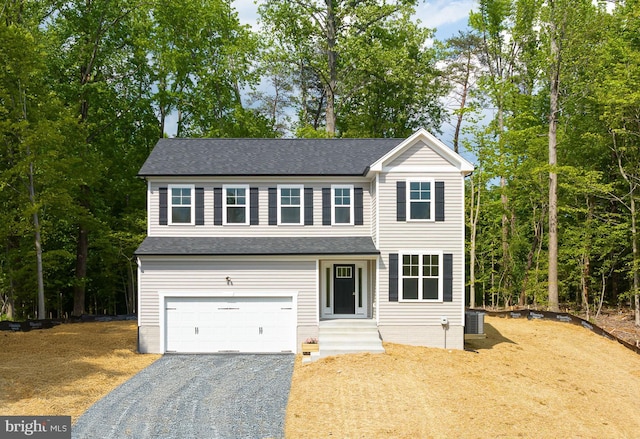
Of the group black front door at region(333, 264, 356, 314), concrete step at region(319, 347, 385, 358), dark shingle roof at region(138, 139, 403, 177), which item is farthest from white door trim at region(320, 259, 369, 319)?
dark shingle roof at region(138, 139, 403, 177)

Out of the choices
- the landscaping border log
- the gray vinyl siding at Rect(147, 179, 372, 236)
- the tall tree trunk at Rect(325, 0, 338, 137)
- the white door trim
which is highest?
the tall tree trunk at Rect(325, 0, 338, 137)

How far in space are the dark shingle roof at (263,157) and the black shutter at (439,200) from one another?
2565mm

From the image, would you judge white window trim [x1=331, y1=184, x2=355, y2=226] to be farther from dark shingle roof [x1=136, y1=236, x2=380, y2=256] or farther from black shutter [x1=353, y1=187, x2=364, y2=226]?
dark shingle roof [x1=136, y1=236, x2=380, y2=256]

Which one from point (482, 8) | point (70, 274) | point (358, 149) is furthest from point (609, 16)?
point (70, 274)

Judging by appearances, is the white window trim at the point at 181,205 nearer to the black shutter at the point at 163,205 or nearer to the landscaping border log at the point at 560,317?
the black shutter at the point at 163,205

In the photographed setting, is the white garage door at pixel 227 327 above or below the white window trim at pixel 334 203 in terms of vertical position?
below

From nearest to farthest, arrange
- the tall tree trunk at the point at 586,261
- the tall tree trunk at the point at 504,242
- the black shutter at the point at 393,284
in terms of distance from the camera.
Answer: the black shutter at the point at 393,284 < the tall tree trunk at the point at 586,261 < the tall tree trunk at the point at 504,242

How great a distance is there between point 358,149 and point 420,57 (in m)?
17.2

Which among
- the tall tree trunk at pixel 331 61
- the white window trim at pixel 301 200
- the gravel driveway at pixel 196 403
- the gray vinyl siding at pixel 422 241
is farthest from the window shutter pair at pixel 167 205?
the tall tree trunk at pixel 331 61

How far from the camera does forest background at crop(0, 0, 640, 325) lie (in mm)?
24609

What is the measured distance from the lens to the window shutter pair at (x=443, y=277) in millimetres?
17047

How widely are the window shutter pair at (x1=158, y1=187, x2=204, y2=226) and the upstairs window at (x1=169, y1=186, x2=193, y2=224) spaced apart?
0.14 metres

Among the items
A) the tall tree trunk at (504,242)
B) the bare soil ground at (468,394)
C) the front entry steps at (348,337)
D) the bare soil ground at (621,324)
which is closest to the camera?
the bare soil ground at (468,394)

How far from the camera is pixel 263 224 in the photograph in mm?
18688
